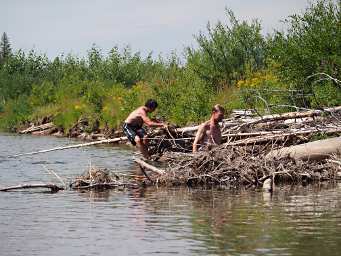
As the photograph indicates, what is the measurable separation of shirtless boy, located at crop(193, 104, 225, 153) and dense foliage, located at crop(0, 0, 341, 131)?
6.35 feet

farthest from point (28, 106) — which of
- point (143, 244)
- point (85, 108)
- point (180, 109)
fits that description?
point (143, 244)

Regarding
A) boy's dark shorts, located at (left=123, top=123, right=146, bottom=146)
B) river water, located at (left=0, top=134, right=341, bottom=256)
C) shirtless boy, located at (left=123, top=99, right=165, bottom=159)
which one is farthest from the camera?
boy's dark shorts, located at (left=123, top=123, right=146, bottom=146)

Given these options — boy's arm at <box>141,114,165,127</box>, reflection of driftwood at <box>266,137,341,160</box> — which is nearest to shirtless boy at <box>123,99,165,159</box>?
boy's arm at <box>141,114,165,127</box>

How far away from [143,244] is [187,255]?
954mm

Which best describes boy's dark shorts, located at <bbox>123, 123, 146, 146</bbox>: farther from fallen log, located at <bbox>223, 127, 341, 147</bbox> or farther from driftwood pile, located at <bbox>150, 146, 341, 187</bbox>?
driftwood pile, located at <bbox>150, 146, 341, 187</bbox>

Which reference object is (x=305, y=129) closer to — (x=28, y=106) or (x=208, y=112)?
(x=208, y=112)

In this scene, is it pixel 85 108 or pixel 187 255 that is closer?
pixel 187 255

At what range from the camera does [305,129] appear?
2033 cm

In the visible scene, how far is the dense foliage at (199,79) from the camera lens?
2558 cm

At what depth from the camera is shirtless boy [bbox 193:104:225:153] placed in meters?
18.8

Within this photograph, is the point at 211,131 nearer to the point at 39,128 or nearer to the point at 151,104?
the point at 151,104

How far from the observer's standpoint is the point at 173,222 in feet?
40.0

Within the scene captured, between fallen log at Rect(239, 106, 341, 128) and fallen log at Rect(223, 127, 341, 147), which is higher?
fallen log at Rect(239, 106, 341, 128)

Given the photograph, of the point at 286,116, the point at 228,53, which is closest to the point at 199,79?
the point at 228,53
